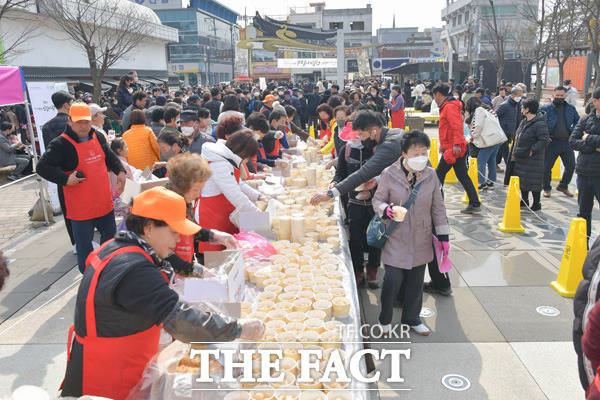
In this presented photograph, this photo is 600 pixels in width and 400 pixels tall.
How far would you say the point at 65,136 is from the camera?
4039 mm

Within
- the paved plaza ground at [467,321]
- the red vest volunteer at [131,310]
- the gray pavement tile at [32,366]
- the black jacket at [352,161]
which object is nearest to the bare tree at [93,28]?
the paved plaza ground at [467,321]

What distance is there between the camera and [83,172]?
4.16 metres

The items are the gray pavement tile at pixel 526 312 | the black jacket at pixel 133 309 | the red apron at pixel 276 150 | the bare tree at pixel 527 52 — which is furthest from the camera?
the bare tree at pixel 527 52

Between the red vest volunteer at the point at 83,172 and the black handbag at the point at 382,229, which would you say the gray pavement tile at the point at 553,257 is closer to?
the black handbag at the point at 382,229

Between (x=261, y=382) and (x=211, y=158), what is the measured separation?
2.04 meters

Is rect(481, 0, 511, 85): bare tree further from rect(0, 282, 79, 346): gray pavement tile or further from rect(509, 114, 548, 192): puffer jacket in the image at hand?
rect(0, 282, 79, 346): gray pavement tile

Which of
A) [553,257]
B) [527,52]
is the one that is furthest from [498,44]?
[553,257]

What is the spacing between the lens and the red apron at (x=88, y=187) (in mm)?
4160

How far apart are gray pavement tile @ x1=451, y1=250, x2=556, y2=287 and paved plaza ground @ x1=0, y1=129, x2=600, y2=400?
0.4 inches

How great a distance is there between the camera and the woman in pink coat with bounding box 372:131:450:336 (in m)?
3.52

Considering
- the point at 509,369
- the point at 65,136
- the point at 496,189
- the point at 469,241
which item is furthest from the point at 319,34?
the point at 509,369

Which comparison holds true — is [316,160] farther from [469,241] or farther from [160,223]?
[160,223]

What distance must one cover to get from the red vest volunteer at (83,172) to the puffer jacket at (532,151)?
5.89 meters

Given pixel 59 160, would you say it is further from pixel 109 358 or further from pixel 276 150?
pixel 276 150
